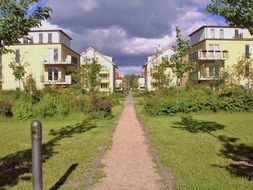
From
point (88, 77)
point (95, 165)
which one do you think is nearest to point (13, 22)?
point (95, 165)

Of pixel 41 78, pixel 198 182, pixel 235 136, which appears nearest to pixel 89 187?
pixel 198 182

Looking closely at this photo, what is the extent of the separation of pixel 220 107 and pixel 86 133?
15585 millimetres

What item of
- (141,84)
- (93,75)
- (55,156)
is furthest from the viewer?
(141,84)

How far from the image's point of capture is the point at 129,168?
10.5 metres

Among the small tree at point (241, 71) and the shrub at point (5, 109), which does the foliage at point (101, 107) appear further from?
the small tree at point (241, 71)

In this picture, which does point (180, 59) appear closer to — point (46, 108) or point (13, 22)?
point (46, 108)

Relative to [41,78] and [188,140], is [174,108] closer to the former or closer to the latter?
[188,140]

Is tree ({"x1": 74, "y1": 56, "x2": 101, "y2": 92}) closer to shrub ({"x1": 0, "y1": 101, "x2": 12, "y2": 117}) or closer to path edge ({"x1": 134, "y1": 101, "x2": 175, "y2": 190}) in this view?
shrub ({"x1": 0, "y1": 101, "x2": 12, "y2": 117})

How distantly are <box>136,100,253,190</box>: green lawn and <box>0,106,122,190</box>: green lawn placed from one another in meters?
2.11

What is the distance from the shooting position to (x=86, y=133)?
19.2 m

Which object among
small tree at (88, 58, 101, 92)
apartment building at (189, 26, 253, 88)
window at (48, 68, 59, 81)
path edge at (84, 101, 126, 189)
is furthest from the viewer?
window at (48, 68, 59, 81)

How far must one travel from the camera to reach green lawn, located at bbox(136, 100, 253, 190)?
8711mm

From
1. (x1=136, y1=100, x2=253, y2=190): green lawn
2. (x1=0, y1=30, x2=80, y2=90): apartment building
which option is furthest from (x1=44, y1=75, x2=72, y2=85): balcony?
(x1=136, y1=100, x2=253, y2=190): green lawn

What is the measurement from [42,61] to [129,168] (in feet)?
202
